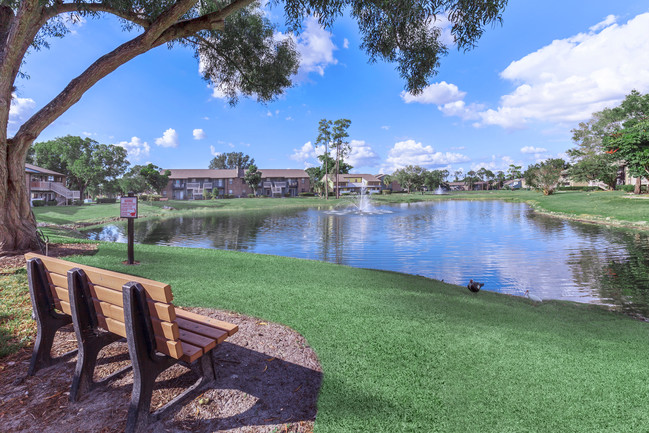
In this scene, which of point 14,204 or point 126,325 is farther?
point 14,204

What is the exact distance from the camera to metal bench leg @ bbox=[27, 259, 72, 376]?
3.15 meters

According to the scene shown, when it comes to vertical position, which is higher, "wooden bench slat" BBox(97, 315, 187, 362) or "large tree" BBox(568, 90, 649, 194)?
"large tree" BBox(568, 90, 649, 194)

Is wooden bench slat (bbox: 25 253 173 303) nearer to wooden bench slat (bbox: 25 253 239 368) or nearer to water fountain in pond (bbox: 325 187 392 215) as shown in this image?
wooden bench slat (bbox: 25 253 239 368)

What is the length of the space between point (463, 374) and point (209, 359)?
245cm

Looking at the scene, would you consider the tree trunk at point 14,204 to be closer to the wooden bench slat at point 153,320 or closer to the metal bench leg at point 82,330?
the metal bench leg at point 82,330

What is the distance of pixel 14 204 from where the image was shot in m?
6.96

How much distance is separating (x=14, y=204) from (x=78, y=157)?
60.6 meters

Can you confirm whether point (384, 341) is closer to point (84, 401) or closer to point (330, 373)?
point (330, 373)

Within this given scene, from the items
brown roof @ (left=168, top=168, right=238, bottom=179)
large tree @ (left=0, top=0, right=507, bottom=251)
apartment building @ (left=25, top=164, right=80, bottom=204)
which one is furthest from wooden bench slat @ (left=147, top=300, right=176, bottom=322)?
brown roof @ (left=168, top=168, right=238, bottom=179)

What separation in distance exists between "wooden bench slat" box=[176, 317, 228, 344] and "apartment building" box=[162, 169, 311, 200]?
80014mm

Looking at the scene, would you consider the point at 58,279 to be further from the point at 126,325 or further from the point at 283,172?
the point at 283,172

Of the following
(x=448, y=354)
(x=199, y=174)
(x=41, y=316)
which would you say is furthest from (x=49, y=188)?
(x=448, y=354)

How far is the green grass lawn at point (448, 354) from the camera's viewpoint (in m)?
2.66

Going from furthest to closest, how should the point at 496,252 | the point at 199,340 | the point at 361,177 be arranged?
the point at 361,177, the point at 496,252, the point at 199,340
